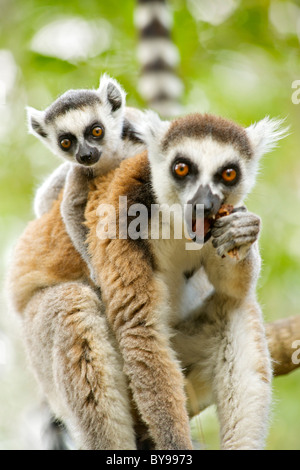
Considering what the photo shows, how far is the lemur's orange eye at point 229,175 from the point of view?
429 centimetres

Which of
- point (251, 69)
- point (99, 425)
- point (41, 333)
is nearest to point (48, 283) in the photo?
point (41, 333)

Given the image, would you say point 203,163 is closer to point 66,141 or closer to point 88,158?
point 88,158

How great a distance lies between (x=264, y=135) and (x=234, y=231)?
1.24m

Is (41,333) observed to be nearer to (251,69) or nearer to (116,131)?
(116,131)

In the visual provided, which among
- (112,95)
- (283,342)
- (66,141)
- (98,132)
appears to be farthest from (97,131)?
(283,342)

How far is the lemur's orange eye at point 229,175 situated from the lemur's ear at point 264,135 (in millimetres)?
483

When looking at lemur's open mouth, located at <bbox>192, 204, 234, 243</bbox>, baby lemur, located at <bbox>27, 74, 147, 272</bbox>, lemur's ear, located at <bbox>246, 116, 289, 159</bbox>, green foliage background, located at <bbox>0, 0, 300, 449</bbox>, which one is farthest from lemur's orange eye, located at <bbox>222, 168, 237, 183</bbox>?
green foliage background, located at <bbox>0, 0, 300, 449</bbox>

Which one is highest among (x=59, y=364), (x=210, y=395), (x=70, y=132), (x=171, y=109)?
(x=171, y=109)

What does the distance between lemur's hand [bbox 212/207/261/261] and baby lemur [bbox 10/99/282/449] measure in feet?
0.03

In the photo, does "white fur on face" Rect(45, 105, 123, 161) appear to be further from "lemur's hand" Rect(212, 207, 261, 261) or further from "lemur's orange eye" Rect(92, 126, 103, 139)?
"lemur's hand" Rect(212, 207, 261, 261)

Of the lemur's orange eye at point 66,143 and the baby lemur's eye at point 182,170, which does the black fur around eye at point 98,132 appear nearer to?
the lemur's orange eye at point 66,143

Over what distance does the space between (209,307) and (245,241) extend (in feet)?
3.12

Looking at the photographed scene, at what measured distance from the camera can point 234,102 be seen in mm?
9547

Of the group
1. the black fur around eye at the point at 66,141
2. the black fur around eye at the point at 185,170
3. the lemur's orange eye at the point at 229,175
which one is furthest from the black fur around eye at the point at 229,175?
the black fur around eye at the point at 66,141
